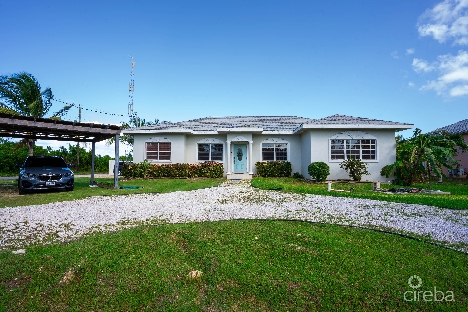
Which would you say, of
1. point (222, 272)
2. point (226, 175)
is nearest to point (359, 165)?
point (226, 175)

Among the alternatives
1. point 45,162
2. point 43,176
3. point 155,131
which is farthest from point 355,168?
point 45,162

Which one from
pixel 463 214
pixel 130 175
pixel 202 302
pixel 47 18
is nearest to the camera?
pixel 202 302

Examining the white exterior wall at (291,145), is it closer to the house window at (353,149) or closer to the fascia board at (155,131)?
the house window at (353,149)

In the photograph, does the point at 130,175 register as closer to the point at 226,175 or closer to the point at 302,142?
the point at 226,175

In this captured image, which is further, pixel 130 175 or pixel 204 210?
pixel 130 175

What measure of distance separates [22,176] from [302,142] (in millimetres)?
14773

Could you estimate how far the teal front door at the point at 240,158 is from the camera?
17.9 meters

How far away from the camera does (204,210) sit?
22.8 ft

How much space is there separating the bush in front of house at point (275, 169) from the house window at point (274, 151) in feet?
2.27

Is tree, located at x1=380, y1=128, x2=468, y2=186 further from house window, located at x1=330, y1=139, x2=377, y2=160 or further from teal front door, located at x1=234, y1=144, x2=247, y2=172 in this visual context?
teal front door, located at x1=234, y1=144, x2=247, y2=172

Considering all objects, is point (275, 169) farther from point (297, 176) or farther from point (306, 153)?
point (306, 153)

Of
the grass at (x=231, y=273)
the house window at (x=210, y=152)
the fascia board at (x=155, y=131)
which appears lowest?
the grass at (x=231, y=273)

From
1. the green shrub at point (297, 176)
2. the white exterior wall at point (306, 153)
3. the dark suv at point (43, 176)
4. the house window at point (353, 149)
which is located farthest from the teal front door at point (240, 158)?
the dark suv at point (43, 176)

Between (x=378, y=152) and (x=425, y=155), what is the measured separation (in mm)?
3111
